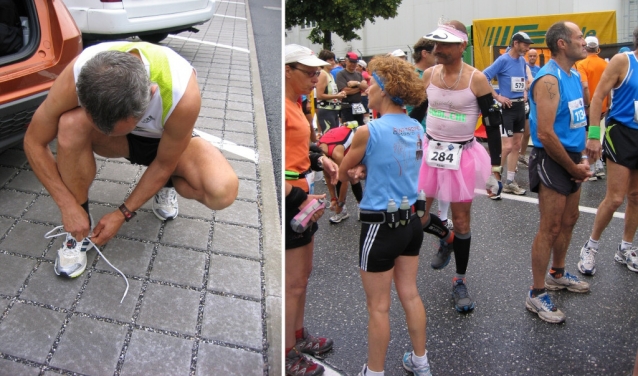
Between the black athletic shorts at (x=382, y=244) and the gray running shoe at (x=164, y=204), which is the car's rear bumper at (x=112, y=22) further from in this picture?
the black athletic shorts at (x=382, y=244)

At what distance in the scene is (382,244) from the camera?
259 centimetres

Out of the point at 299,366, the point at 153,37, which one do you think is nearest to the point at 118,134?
the point at 299,366

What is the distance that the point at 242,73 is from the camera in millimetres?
6434

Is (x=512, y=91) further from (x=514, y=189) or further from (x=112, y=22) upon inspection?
(x=112, y=22)

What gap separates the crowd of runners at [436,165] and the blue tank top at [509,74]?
8.53ft

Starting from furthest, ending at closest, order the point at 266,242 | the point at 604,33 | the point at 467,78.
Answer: the point at 604,33 → the point at 467,78 → the point at 266,242

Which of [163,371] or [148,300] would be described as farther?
[148,300]

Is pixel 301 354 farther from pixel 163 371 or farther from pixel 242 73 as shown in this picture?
pixel 242 73

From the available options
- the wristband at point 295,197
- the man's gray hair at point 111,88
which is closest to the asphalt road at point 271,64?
the wristband at point 295,197

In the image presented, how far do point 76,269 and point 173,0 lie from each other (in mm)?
3906

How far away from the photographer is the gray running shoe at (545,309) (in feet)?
10.8

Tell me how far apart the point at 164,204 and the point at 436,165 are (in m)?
1.68

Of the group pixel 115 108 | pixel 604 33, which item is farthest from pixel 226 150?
pixel 604 33

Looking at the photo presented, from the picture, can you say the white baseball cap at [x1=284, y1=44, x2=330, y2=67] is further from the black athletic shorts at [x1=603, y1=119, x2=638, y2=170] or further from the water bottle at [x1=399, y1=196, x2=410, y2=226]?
the black athletic shorts at [x1=603, y1=119, x2=638, y2=170]
